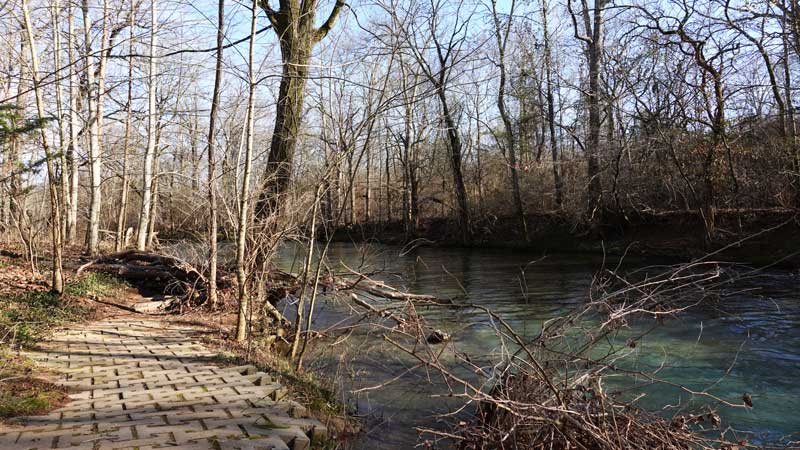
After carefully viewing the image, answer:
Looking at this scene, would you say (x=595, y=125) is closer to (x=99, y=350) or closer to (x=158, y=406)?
(x=99, y=350)

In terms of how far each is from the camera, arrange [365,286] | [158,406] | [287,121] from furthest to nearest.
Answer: [287,121] < [365,286] < [158,406]

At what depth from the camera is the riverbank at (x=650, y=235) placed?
1562 centimetres

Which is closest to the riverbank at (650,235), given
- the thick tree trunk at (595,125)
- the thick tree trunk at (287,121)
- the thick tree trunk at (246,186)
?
the thick tree trunk at (595,125)

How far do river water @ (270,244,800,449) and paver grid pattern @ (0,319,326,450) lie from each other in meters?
0.89

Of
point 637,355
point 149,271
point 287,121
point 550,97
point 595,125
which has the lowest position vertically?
point 637,355

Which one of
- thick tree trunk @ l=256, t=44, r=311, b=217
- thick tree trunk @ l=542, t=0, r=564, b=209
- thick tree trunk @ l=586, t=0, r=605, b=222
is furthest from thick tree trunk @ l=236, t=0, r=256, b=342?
thick tree trunk @ l=542, t=0, r=564, b=209

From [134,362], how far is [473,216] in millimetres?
24628

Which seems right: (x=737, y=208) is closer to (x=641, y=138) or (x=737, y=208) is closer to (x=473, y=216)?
(x=641, y=138)

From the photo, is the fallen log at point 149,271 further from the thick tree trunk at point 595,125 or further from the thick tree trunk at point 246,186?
the thick tree trunk at point 595,125

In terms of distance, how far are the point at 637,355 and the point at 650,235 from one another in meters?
14.9

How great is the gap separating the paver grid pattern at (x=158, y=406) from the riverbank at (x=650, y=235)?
458cm

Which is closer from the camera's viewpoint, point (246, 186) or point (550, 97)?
point (246, 186)

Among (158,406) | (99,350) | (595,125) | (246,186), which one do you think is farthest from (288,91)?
(595,125)

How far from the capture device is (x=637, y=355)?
6688mm
